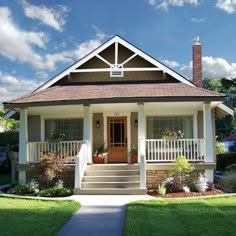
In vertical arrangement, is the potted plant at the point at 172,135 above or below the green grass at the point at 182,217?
above

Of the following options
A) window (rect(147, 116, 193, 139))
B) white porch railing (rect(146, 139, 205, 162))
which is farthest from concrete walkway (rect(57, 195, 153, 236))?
window (rect(147, 116, 193, 139))

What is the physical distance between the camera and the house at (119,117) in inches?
608

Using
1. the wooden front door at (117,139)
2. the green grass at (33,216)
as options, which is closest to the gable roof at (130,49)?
the wooden front door at (117,139)

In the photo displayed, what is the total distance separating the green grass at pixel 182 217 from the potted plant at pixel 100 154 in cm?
601

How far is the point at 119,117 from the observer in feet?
61.7

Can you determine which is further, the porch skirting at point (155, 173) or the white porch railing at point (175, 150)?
the white porch railing at point (175, 150)

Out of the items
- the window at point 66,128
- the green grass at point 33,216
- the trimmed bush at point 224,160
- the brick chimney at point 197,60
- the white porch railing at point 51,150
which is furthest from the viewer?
the trimmed bush at point 224,160

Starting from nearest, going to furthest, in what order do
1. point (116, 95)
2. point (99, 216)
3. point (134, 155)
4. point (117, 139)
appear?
point (99, 216) → point (116, 95) → point (134, 155) → point (117, 139)

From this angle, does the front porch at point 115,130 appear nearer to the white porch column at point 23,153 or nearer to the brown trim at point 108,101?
the white porch column at point 23,153

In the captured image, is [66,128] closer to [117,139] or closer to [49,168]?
[117,139]

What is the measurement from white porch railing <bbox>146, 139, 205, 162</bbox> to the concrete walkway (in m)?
2.85

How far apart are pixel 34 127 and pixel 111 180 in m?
5.73

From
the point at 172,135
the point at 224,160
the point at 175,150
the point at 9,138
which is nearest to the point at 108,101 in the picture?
the point at 172,135

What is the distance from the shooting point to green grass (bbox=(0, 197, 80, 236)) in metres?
8.09
